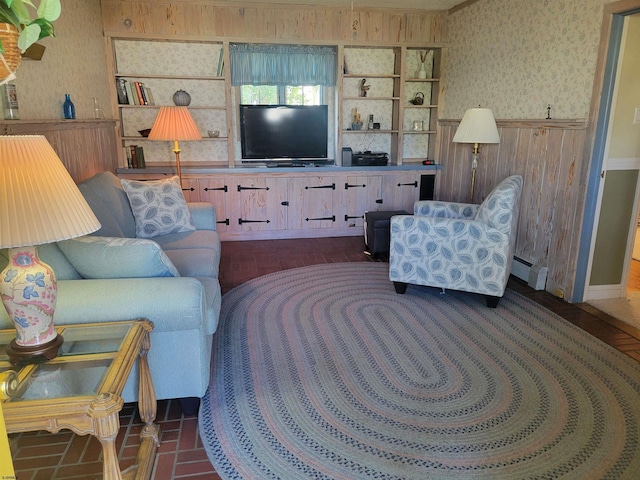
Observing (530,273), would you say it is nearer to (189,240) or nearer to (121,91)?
(189,240)

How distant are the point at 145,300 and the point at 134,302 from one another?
42mm

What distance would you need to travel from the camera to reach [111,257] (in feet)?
6.82

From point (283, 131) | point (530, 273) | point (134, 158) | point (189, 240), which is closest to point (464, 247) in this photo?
point (530, 273)

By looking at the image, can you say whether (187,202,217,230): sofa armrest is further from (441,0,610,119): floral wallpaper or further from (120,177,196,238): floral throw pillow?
(441,0,610,119): floral wallpaper

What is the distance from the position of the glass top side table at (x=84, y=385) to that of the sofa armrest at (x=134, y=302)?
2.7 inches

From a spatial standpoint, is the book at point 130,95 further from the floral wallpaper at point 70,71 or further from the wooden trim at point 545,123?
the wooden trim at point 545,123

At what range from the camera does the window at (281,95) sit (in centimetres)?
545

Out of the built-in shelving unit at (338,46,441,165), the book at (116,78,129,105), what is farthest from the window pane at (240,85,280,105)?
the book at (116,78,129,105)

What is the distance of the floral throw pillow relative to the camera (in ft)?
11.5

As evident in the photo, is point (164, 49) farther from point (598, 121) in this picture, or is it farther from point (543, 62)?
point (598, 121)

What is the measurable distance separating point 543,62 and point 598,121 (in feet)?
2.78

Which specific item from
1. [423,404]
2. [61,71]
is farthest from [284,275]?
[61,71]

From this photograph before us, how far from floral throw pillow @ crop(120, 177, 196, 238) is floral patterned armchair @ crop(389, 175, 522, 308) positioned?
165cm

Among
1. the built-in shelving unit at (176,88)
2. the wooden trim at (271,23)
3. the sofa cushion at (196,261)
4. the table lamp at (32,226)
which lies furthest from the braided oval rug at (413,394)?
the wooden trim at (271,23)
